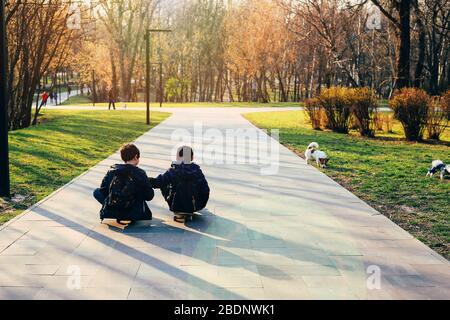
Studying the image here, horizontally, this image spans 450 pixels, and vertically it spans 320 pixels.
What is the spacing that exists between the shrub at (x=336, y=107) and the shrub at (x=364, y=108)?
452mm

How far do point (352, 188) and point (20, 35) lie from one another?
15698mm

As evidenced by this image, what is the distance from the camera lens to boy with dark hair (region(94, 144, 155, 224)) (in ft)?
21.5

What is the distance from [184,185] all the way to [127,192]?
2.43 feet

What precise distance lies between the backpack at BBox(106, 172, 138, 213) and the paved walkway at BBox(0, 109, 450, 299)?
28cm

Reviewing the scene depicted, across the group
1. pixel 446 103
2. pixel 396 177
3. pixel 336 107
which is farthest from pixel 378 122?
pixel 396 177

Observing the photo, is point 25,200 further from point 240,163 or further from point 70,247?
point 240,163

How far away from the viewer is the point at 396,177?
1058 centimetres

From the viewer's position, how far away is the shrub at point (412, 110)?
16.8 metres

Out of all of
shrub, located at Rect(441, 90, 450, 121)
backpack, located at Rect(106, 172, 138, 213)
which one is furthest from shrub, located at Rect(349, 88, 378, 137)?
backpack, located at Rect(106, 172, 138, 213)

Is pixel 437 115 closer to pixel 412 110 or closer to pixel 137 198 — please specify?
pixel 412 110
